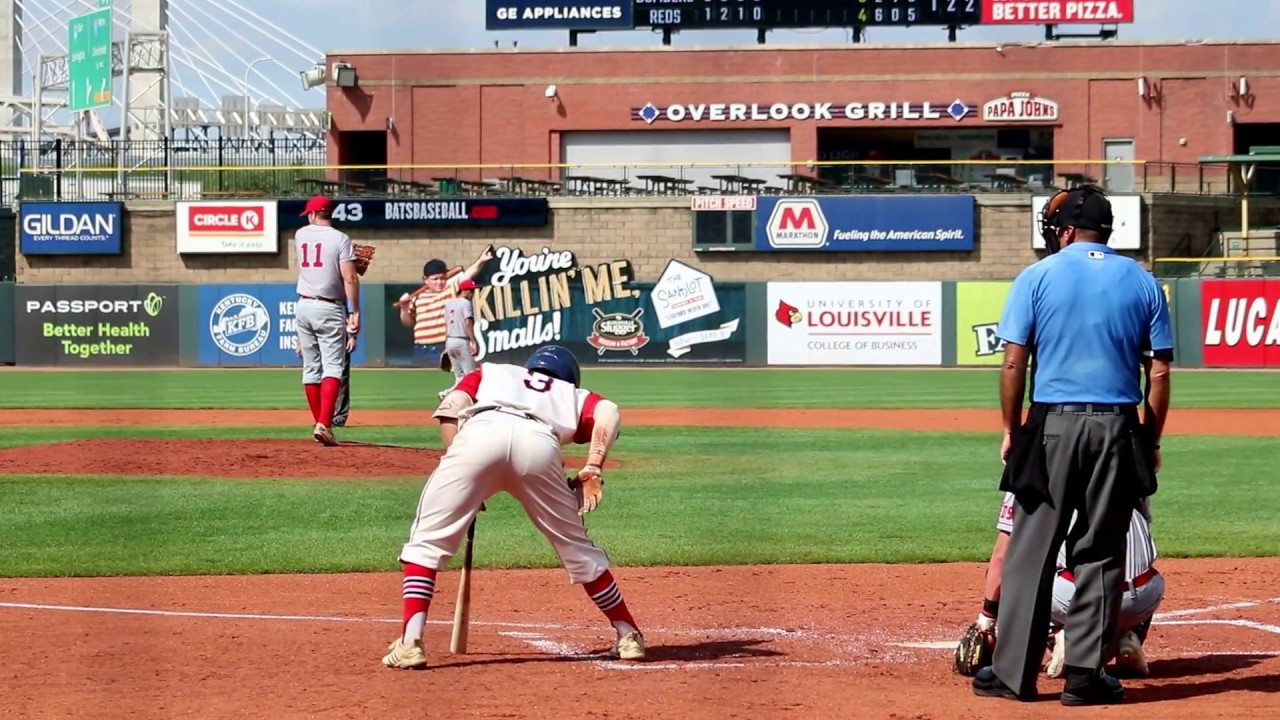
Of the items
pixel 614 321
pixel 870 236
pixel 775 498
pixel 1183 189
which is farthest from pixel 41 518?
pixel 1183 189

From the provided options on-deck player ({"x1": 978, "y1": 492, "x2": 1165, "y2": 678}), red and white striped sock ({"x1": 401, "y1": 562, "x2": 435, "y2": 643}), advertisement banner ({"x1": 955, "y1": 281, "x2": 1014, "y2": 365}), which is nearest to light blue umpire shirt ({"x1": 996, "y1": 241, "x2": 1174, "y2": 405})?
on-deck player ({"x1": 978, "y1": 492, "x2": 1165, "y2": 678})

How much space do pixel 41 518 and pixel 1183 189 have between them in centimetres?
3680

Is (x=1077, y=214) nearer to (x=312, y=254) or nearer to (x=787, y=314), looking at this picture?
(x=312, y=254)

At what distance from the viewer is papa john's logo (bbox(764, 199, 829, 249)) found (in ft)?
134

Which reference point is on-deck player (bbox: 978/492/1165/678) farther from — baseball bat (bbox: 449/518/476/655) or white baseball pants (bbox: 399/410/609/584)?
baseball bat (bbox: 449/518/476/655)

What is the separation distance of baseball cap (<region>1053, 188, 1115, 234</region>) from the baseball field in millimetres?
1691

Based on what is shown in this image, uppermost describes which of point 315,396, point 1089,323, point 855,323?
point 1089,323

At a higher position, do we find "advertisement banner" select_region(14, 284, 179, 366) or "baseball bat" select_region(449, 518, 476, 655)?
"advertisement banner" select_region(14, 284, 179, 366)

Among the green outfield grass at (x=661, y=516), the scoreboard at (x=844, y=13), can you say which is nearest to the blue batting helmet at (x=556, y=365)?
the green outfield grass at (x=661, y=516)

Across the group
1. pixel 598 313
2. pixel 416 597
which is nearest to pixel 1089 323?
pixel 416 597

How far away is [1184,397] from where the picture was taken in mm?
25094

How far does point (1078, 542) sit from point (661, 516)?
238 inches

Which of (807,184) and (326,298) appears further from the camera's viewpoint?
(807,184)

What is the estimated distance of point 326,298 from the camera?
519 inches
